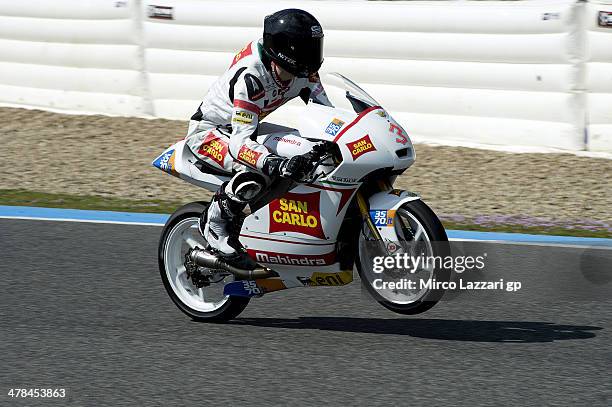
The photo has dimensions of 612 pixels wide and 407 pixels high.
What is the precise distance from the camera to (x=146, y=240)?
27.0 feet

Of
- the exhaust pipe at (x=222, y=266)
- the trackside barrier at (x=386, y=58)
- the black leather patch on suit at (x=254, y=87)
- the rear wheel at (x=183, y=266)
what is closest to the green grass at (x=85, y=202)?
the trackside barrier at (x=386, y=58)

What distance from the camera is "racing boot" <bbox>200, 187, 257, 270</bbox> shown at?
6047 millimetres

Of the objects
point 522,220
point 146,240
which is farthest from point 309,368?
point 522,220

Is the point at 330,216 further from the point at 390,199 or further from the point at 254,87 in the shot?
the point at 254,87

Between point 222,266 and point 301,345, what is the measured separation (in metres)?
0.74

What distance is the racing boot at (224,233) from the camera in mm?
6047

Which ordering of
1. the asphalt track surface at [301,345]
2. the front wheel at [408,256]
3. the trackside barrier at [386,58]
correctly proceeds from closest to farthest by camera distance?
the asphalt track surface at [301,345] < the front wheel at [408,256] < the trackside barrier at [386,58]

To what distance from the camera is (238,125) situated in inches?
225

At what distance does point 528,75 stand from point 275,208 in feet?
16.2

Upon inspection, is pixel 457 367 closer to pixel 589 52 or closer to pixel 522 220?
pixel 522 220

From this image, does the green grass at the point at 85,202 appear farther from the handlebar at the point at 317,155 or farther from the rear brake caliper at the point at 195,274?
the handlebar at the point at 317,155

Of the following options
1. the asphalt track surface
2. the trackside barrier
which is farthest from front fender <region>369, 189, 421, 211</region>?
the trackside barrier

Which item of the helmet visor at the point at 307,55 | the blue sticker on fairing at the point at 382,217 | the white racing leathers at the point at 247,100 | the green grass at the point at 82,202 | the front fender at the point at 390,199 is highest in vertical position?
the helmet visor at the point at 307,55

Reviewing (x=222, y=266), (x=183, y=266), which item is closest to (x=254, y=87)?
(x=222, y=266)
